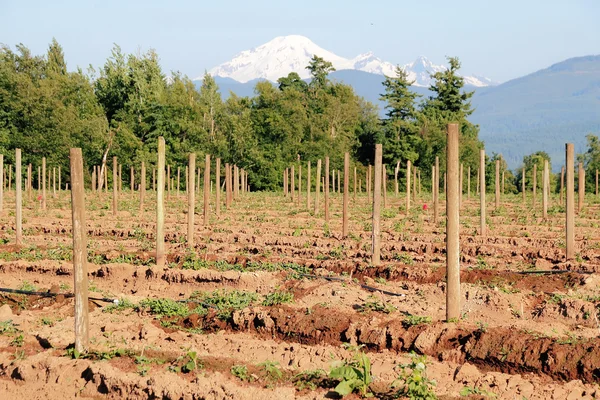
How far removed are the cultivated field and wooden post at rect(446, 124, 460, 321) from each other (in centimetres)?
25

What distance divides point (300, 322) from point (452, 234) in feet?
6.38

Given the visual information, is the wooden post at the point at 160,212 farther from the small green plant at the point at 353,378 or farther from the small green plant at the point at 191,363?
the small green plant at the point at 353,378

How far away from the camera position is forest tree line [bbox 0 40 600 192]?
5012cm

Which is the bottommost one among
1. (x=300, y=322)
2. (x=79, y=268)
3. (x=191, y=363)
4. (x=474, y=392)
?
(x=474, y=392)

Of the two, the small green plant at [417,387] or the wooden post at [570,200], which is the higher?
the wooden post at [570,200]

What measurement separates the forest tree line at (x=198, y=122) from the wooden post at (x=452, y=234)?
41.1 m

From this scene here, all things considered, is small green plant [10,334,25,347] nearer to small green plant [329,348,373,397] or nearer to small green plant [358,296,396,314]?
small green plant [329,348,373,397]

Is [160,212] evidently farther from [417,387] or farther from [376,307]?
[417,387]

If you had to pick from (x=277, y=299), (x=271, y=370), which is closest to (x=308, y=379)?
(x=271, y=370)

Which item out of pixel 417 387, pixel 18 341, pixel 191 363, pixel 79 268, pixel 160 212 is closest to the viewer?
pixel 417 387

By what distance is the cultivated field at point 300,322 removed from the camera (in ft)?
24.3

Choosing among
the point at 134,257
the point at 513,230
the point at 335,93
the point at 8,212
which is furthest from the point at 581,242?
the point at 335,93

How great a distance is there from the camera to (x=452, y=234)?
862 cm

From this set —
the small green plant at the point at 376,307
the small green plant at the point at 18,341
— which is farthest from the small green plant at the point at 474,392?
the small green plant at the point at 18,341
